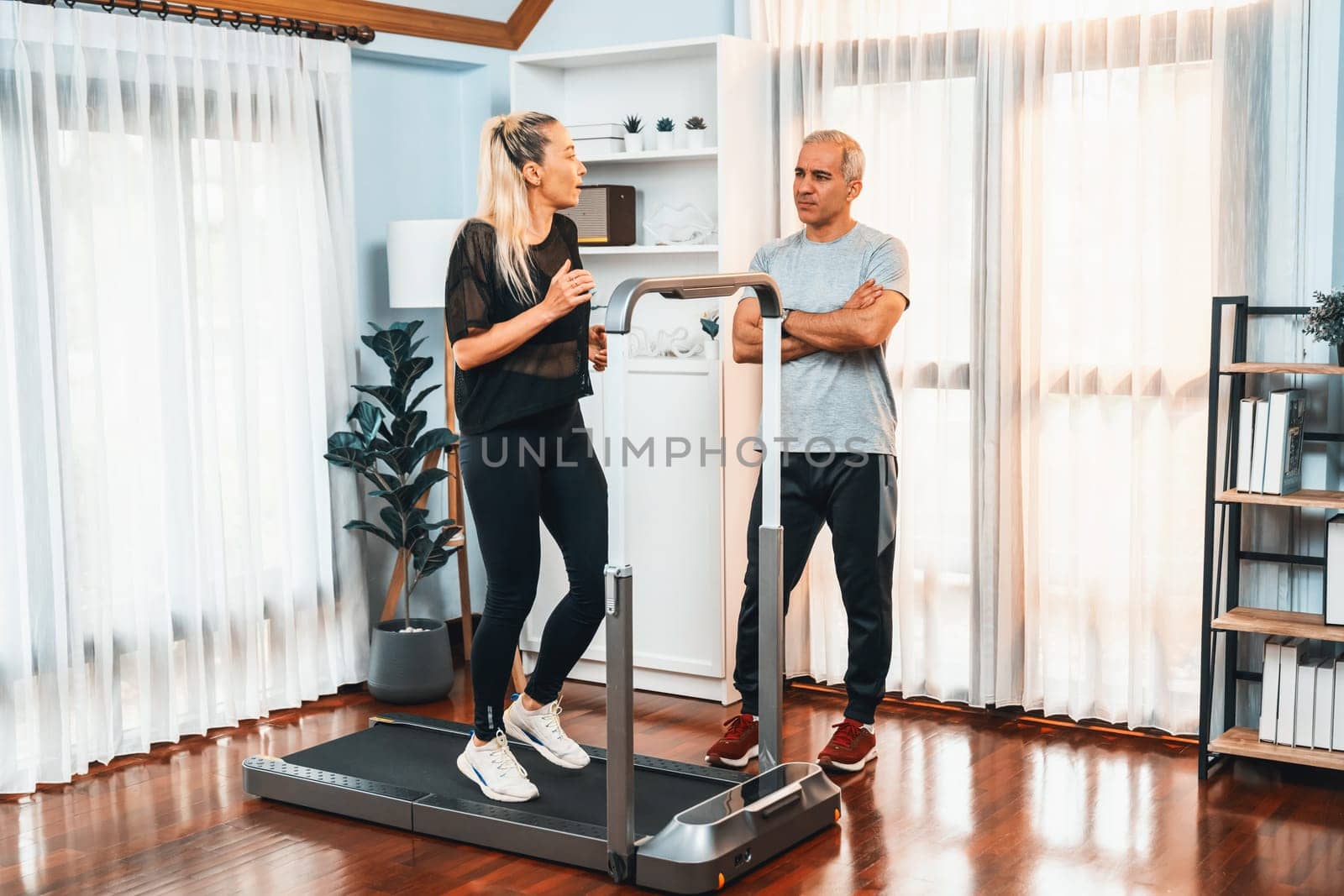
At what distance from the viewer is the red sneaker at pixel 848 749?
3557 mm

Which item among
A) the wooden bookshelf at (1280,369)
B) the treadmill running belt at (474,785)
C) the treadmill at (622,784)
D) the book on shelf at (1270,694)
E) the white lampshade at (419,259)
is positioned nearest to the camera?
the treadmill at (622,784)

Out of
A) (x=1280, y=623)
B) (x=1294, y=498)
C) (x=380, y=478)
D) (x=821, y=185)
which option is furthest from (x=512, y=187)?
(x=1280, y=623)

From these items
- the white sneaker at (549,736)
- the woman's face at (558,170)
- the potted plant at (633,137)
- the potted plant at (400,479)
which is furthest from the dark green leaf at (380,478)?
the woman's face at (558,170)

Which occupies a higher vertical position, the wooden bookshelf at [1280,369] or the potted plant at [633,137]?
the potted plant at [633,137]

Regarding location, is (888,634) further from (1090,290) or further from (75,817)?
(75,817)

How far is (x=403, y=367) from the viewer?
4242 millimetres

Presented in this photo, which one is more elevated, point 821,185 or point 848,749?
point 821,185

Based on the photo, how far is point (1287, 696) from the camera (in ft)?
11.3

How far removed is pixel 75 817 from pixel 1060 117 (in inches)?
124

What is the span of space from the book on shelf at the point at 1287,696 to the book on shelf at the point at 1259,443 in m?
0.44

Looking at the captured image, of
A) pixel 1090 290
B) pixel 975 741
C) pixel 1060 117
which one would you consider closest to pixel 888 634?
pixel 975 741

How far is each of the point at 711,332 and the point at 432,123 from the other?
1.40 meters

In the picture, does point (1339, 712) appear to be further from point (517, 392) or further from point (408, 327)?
point (408, 327)

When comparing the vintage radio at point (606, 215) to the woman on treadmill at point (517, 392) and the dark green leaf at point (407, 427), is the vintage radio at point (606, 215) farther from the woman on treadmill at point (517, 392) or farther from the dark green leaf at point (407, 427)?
the woman on treadmill at point (517, 392)
